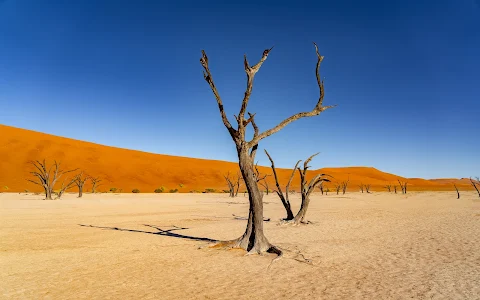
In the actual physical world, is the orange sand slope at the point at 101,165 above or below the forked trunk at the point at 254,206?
→ above

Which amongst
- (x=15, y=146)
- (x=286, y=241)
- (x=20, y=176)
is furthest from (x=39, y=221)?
(x=15, y=146)

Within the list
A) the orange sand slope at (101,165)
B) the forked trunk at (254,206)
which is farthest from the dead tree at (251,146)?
the orange sand slope at (101,165)

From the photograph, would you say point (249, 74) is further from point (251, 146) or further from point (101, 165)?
point (101, 165)

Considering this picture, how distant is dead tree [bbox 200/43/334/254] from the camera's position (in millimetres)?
7551

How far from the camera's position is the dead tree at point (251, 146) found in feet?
24.8

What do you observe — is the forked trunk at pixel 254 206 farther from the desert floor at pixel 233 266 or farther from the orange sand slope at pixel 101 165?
the orange sand slope at pixel 101 165

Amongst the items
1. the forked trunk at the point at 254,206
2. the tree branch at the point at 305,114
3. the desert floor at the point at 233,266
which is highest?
the tree branch at the point at 305,114

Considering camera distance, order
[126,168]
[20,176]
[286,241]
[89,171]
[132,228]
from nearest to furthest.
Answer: [286,241], [132,228], [20,176], [89,171], [126,168]

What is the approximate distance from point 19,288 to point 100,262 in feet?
5.79

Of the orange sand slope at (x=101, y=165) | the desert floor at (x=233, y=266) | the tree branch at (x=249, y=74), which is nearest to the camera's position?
the desert floor at (x=233, y=266)

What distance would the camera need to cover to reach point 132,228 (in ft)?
38.4

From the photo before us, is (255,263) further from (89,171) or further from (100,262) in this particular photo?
(89,171)

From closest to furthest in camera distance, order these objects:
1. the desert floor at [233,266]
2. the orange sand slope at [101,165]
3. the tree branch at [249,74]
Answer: the desert floor at [233,266]
the tree branch at [249,74]
the orange sand slope at [101,165]

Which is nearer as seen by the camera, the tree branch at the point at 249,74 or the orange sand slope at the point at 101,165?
the tree branch at the point at 249,74
